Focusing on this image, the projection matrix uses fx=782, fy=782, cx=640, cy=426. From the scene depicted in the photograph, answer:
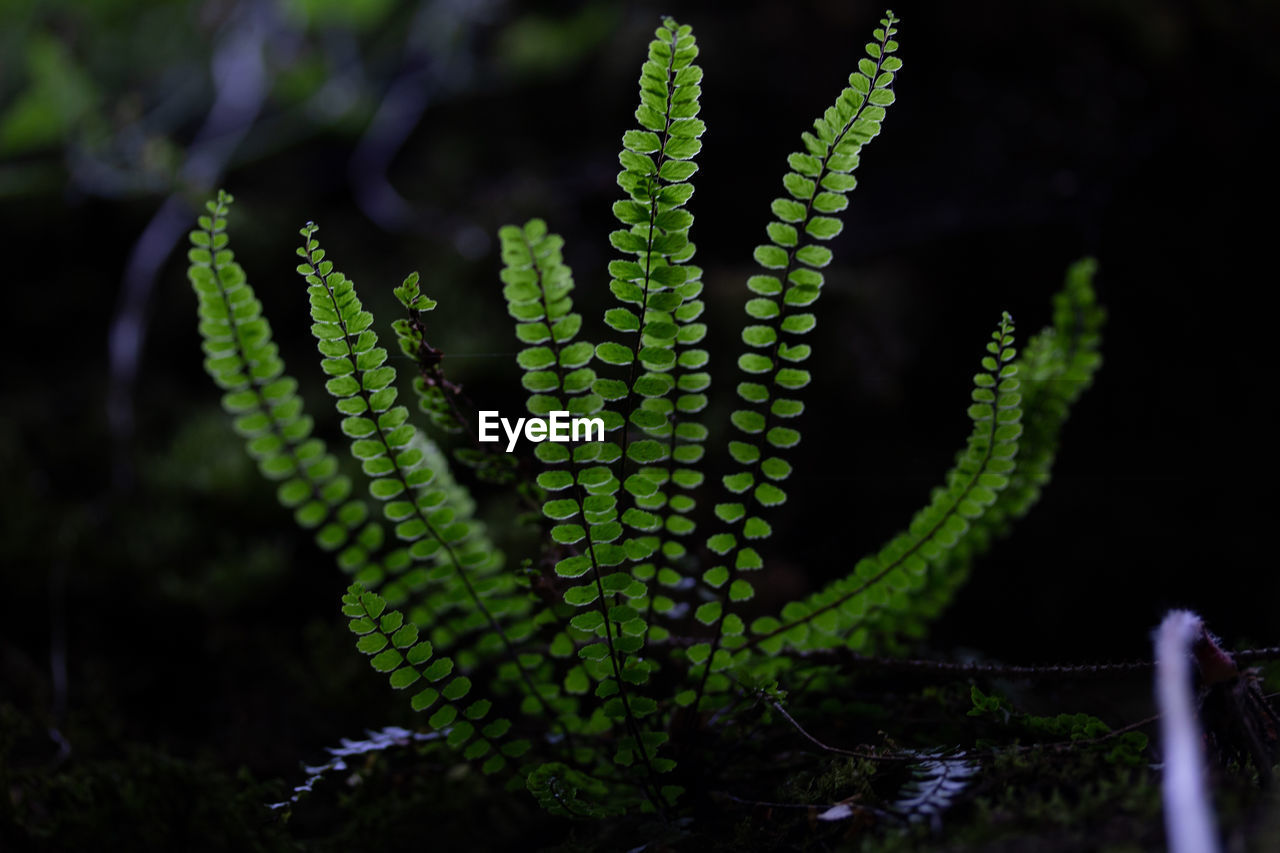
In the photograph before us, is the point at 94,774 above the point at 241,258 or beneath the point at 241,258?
beneath

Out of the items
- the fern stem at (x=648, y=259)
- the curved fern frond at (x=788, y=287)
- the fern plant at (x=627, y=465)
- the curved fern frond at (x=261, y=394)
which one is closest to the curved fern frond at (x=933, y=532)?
the fern plant at (x=627, y=465)

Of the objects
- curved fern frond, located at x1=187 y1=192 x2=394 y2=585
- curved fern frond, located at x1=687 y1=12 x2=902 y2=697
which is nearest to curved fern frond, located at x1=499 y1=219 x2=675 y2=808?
curved fern frond, located at x1=687 y1=12 x2=902 y2=697

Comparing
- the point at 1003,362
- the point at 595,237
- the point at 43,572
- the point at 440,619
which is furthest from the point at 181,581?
the point at 1003,362

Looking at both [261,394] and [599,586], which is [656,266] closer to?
[599,586]

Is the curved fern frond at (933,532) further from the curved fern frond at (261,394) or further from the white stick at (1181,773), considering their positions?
the curved fern frond at (261,394)

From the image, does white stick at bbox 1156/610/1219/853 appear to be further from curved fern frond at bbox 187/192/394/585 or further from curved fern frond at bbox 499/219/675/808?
curved fern frond at bbox 187/192/394/585

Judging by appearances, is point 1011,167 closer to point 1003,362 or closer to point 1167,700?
→ point 1003,362
